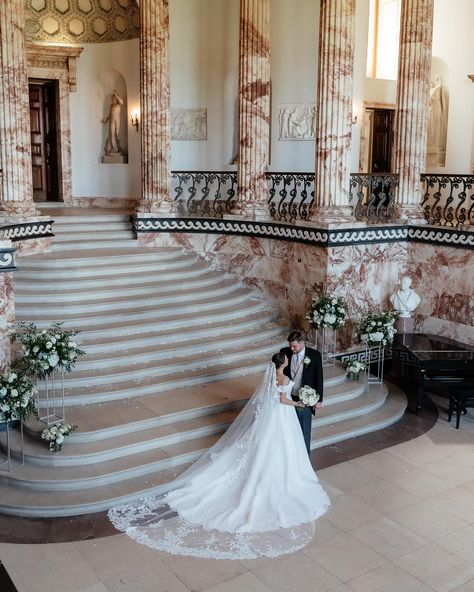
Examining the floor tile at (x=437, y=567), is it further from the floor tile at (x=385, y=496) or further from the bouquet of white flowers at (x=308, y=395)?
the bouquet of white flowers at (x=308, y=395)

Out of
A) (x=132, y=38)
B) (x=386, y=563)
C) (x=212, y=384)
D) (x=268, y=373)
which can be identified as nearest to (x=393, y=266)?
(x=212, y=384)

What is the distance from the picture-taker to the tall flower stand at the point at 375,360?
9.83m

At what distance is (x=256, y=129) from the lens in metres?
11.7

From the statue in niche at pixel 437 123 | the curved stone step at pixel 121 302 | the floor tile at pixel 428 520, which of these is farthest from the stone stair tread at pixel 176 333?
the statue in niche at pixel 437 123

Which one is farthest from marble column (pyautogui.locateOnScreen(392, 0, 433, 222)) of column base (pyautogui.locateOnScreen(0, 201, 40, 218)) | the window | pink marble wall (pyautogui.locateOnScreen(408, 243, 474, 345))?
column base (pyautogui.locateOnScreen(0, 201, 40, 218))

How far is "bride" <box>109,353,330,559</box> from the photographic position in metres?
5.82

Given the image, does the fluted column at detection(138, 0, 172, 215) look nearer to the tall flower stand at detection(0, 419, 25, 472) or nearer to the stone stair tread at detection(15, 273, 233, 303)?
the stone stair tread at detection(15, 273, 233, 303)

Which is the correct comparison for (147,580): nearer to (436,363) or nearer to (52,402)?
(52,402)

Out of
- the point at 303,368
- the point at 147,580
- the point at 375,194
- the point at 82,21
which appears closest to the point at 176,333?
the point at 303,368

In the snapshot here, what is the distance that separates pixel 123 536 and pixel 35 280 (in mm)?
5209

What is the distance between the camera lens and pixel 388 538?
6.01 meters

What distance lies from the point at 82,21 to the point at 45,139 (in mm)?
2777

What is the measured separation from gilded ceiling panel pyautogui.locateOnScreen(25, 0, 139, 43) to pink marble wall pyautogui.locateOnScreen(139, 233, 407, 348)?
566 centimetres

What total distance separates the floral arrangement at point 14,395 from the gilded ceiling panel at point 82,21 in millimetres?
10542
